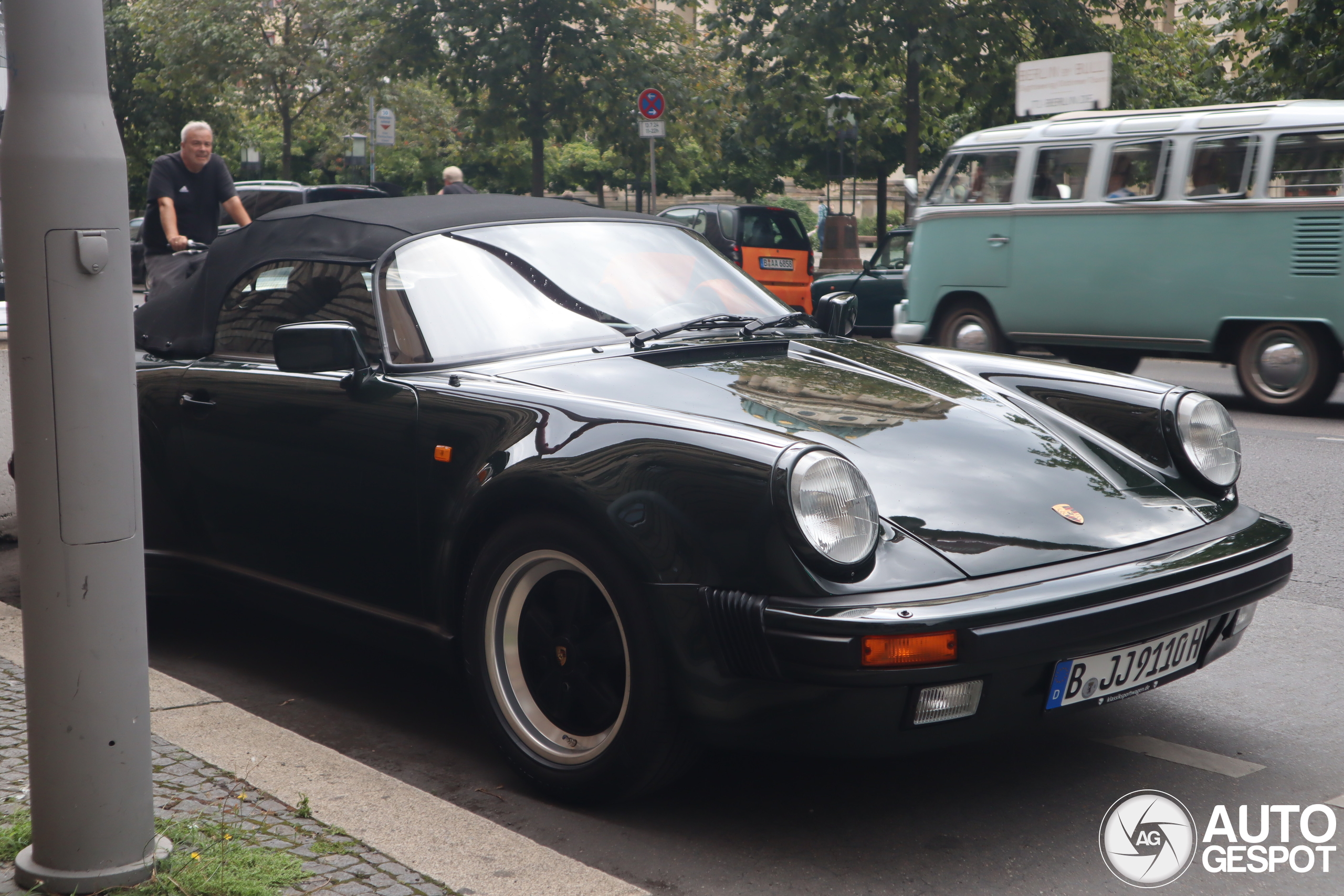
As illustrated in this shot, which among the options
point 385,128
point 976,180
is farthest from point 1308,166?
point 385,128

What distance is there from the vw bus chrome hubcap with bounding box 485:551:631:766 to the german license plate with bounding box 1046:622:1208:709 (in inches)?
36.9

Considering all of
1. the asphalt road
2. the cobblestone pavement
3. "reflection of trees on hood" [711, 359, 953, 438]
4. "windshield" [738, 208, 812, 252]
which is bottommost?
the asphalt road

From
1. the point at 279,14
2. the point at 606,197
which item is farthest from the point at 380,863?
the point at 606,197

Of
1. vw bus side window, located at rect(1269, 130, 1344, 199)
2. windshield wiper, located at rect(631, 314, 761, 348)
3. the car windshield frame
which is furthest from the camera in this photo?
vw bus side window, located at rect(1269, 130, 1344, 199)

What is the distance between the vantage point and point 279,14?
3684 centimetres

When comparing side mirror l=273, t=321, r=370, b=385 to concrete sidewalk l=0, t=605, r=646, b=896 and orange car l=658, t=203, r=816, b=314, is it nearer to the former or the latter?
concrete sidewalk l=0, t=605, r=646, b=896

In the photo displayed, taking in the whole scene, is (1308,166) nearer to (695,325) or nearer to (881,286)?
(881,286)

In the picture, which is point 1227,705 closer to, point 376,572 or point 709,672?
point 709,672

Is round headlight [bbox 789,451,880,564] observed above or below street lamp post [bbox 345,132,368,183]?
below

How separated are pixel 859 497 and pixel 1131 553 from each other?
72 cm

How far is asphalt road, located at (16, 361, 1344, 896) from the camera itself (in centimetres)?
300

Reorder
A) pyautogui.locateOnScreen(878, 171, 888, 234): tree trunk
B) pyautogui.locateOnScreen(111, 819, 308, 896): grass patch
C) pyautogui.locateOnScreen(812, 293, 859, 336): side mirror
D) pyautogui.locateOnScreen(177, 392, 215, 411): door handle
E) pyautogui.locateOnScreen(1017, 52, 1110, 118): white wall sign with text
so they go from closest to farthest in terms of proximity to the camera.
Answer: pyautogui.locateOnScreen(111, 819, 308, 896): grass patch < pyautogui.locateOnScreen(177, 392, 215, 411): door handle < pyautogui.locateOnScreen(812, 293, 859, 336): side mirror < pyautogui.locateOnScreen(1017, 52, 1110, 118): white wall sign with text < pyautogui.locateOnScreen(878, 171, 888, 234): tree trunk

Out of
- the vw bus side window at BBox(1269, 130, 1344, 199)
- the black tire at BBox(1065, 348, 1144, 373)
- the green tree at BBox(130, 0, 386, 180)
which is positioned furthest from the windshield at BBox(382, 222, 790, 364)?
the green tree at BBox(130, 0, 386, 180)

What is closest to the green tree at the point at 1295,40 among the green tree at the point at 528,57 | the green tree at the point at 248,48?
the green tree at the point at 528,57
